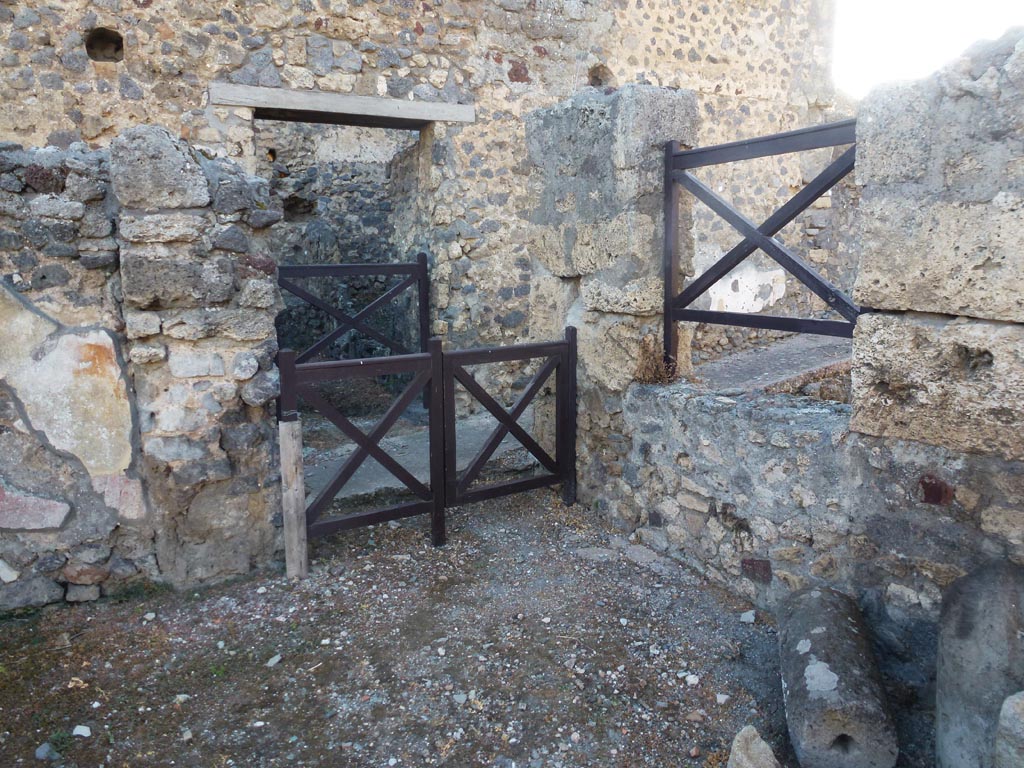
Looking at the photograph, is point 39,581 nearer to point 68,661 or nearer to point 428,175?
point 68,661

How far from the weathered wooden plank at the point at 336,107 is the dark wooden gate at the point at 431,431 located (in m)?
2.65

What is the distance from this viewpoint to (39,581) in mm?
3229

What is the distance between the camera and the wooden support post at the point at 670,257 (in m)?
3.72

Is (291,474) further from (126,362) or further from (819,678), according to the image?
(819,678)

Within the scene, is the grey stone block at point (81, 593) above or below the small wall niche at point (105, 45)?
below

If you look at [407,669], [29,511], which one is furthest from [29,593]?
[407,669]

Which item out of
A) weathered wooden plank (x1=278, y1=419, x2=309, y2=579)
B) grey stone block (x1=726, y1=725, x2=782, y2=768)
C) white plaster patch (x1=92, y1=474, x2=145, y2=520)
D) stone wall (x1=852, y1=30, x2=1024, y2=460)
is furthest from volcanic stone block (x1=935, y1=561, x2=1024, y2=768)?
white plaster patch (x1=92, y1=474, x2=145, y2=520)

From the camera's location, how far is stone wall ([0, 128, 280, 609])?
10.2 ft

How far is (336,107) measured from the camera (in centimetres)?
549

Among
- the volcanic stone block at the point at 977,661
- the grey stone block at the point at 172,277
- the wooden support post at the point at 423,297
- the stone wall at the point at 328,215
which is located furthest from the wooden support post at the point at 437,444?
the stone wall at the point at 328,215

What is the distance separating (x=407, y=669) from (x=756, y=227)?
7.96 feet

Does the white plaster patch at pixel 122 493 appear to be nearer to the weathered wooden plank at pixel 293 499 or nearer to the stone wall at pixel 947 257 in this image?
the weathered wooden plank at pixel 293 499

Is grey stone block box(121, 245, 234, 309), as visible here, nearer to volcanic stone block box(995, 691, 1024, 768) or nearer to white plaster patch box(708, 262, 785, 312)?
volcanic stone block box(995, 691, 1024, 768)

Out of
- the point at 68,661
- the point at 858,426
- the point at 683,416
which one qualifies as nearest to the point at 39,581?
the point at 68,661
